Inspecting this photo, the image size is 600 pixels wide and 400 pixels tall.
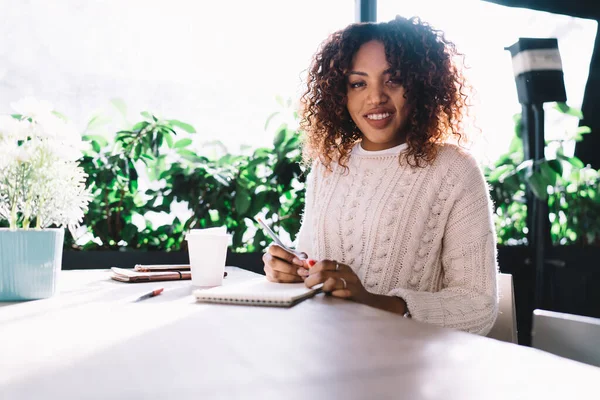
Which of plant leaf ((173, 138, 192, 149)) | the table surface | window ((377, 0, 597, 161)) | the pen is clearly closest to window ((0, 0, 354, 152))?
plant leaf ((173, 138, 192, 149))

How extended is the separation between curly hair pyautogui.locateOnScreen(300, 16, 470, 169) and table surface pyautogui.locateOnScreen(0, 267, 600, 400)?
0.87 meters

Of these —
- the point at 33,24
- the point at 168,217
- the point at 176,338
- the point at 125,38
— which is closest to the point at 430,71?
the point at 176,338

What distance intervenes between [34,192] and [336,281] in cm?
59

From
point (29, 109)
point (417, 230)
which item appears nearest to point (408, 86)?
point (417, 230)

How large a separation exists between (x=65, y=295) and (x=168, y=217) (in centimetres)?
139

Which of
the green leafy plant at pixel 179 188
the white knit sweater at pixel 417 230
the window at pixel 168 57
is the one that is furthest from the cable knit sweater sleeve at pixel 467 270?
the window at pixel 168 57

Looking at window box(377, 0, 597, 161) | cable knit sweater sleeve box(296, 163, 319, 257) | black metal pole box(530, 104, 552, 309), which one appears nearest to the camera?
cable knit sweater sleeve box(296, 163, 319, 257)

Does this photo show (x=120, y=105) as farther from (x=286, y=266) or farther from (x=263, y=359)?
(x=263, y=359)

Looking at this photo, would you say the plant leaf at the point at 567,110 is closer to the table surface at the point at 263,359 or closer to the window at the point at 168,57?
the window at the point at 168,57

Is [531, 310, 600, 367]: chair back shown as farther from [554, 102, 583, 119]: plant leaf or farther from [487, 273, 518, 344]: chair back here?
[554, 102, 583, 119]: plant leaf

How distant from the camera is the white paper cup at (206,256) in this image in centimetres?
124

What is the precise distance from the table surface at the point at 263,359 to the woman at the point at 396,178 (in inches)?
19.2

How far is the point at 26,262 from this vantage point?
103 centimetres

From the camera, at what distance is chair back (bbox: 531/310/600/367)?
1.08m
